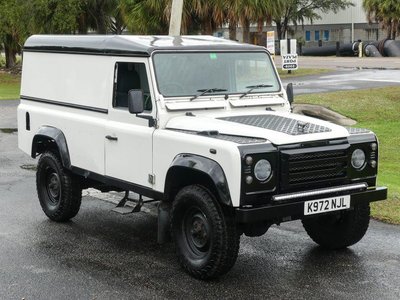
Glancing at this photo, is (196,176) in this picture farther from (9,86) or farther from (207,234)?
(9,86)

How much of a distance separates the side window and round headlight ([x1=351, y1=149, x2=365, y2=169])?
2.04 metres

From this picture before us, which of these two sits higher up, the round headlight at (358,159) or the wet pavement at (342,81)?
the wet pavement at (342,81)

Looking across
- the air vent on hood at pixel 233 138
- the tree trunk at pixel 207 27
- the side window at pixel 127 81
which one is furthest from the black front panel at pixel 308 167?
the tree trunk at pixel 207 27

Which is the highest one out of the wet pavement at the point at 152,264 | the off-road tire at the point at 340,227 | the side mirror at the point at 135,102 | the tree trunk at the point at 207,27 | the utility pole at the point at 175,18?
the tree trunk at the point at 207,27

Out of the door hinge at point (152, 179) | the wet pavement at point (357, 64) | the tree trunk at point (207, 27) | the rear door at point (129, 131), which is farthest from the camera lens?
the wet pavement at point (357, 64)

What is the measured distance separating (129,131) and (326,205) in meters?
2.08

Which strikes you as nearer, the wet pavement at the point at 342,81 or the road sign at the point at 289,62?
the wet pavement at the point at 342,81

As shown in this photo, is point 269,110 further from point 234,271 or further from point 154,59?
point 234,271

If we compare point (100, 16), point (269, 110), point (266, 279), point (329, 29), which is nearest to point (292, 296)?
point (266, 279)

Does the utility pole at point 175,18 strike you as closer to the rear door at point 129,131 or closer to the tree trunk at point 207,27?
the rear door at point 129,131

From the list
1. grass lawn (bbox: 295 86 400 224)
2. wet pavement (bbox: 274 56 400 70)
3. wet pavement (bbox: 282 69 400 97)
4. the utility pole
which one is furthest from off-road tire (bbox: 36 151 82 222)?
wet pavement (bbox: 274 56 400 70)

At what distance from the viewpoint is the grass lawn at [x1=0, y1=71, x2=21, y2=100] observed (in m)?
28.8

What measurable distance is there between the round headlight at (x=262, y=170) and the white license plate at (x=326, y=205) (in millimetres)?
455

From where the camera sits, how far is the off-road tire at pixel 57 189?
8078 millimetres
